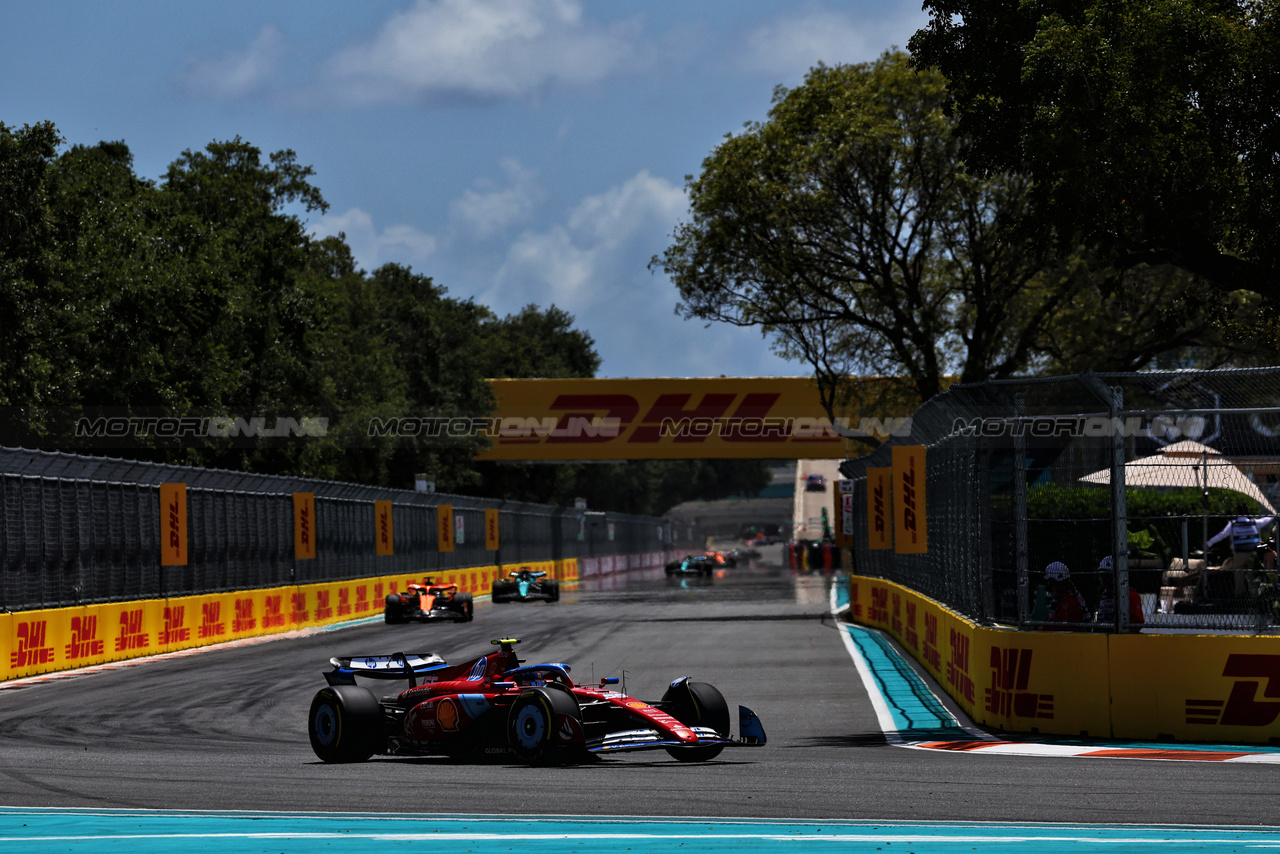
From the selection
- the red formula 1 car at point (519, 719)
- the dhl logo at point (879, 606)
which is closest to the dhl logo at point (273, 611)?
the dhl logo at point (879, 606)

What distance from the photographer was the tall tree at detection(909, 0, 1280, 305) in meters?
12.7

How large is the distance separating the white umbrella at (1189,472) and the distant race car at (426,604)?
2023cm

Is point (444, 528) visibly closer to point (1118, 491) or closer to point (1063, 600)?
point (1063, 600)

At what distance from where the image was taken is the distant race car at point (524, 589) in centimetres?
3925

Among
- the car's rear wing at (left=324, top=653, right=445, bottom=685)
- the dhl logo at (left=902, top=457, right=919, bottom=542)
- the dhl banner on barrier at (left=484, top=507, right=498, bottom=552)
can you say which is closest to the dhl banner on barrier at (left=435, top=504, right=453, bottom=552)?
the dhl banner on barrier at (left=484, top=507, right=498, bottom=552)

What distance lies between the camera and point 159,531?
23.4m

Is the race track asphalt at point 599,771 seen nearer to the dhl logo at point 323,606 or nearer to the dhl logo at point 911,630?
the dhl logo at point 911,630

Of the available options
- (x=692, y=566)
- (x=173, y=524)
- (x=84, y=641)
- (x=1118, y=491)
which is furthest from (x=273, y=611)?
(x=692, y=566)

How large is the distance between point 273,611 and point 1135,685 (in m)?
20.5

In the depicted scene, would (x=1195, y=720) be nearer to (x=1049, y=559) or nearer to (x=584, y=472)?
(x=1049, y=559)

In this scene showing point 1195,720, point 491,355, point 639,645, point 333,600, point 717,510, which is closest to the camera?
point 1195,720

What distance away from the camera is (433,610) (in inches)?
1192

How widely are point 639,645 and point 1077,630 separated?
11968mm

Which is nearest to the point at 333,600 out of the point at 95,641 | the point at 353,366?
the point at 95,641
